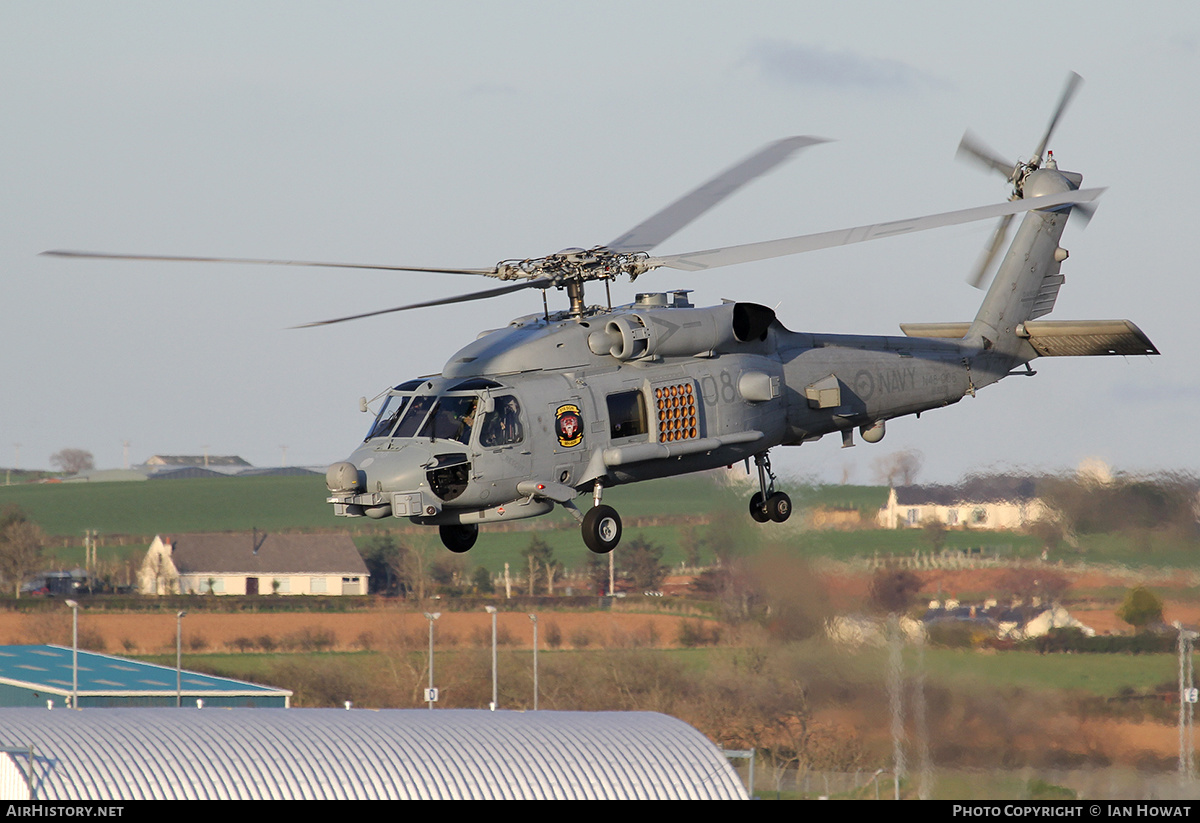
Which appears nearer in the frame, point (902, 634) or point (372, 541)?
point (902, 634)

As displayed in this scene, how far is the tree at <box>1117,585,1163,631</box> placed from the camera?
29.1 metres

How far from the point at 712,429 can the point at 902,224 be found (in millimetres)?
4018

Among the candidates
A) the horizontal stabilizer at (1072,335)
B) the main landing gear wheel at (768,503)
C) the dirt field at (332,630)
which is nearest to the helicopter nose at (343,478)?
the main landing gear wheel at (768,503)

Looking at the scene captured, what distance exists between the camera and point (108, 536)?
230 feet

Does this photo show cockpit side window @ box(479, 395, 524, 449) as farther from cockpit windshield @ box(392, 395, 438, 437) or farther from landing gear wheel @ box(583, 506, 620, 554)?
landing gear wheel @ box(583, 506, 620, 554)

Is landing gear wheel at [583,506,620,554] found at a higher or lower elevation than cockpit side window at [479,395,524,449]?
lower

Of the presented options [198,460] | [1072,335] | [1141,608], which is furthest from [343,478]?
[198,460]

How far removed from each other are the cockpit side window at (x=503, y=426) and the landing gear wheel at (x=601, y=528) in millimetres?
1316

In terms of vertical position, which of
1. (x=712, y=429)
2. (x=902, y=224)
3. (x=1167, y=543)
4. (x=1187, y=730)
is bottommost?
(x=1187, y=730)

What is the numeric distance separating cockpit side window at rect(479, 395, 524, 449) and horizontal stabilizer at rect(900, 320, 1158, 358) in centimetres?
805

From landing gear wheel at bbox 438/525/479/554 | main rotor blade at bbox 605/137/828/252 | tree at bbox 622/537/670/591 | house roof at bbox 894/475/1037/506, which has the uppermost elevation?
main rotor blade at bbox 605/137/828/252

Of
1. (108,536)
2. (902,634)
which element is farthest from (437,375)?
(108,536)

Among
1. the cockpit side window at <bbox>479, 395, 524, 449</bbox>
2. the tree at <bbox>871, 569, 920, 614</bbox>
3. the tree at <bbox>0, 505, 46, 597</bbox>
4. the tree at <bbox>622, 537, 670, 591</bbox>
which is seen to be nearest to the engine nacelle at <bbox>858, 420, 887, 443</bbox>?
the cockpit side window at <bbox>479, 395, 524, 449</bbox>

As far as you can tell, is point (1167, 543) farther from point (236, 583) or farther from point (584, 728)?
point (236, 583)
